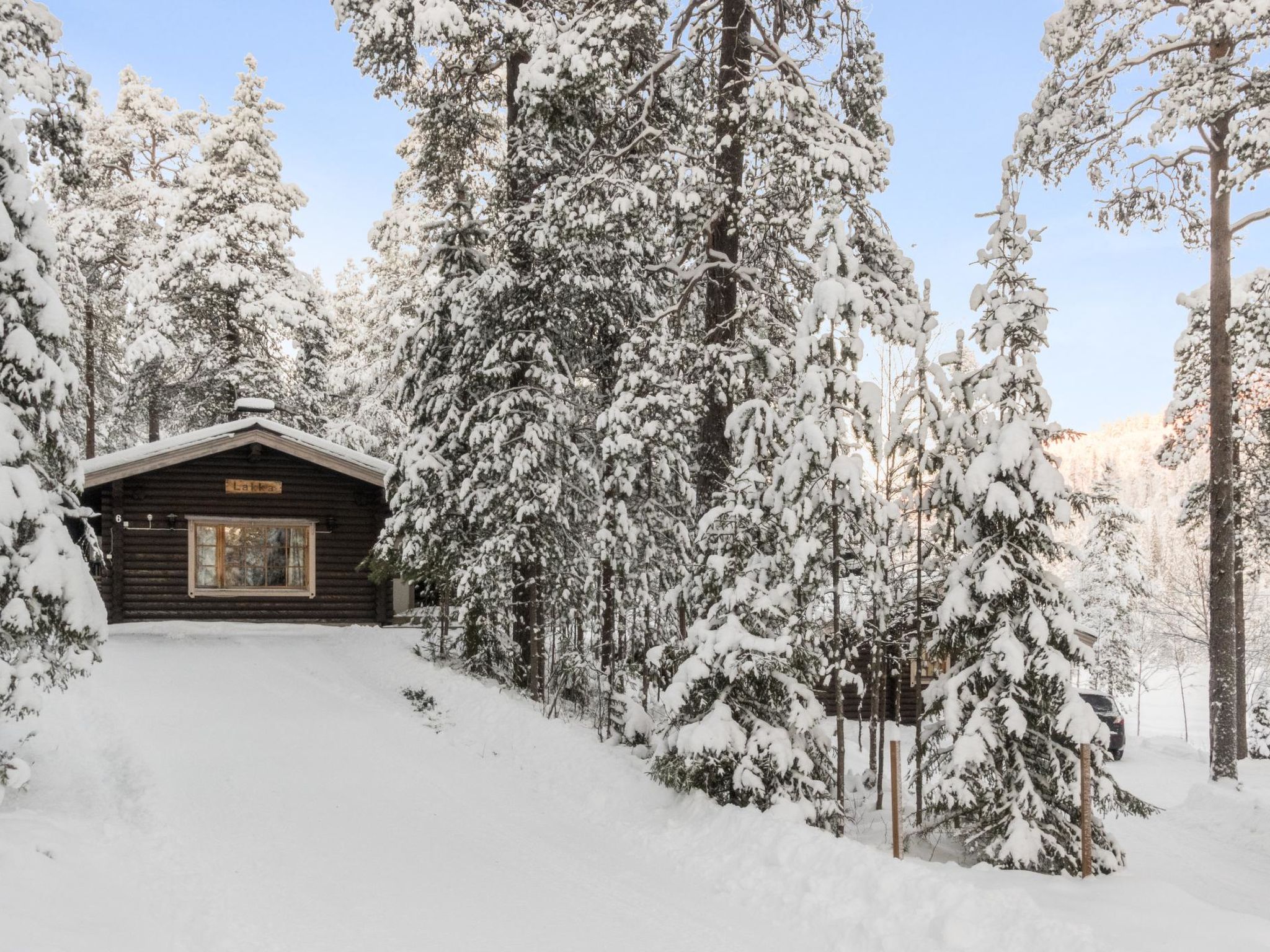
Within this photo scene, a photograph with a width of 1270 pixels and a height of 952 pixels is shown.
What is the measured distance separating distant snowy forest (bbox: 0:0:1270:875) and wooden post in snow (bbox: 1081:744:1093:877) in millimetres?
203

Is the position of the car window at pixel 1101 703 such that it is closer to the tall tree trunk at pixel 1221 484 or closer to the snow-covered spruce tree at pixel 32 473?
the tall tree trunk at pixel 1221 484

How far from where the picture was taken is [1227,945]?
541cm

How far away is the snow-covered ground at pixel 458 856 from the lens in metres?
5.92

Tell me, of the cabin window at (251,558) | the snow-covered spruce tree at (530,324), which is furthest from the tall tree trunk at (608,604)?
the cabin window at (251,558)

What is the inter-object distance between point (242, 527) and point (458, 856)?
14.3 meters

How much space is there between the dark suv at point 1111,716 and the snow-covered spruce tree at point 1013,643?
14209 mm

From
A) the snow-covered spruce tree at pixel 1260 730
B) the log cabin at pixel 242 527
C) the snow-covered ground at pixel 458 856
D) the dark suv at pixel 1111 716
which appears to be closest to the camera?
the snow-covered ground at pixel 458 856

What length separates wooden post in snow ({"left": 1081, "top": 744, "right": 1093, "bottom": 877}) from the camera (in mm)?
7047

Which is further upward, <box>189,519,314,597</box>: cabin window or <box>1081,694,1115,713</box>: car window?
<box>189,519,314,597</box>: cabin window

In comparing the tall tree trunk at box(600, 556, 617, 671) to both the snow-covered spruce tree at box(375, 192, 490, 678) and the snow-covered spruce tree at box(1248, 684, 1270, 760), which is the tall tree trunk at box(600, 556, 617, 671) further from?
the snow-covered spruce tree at box(1248, 684, 1270, 760)

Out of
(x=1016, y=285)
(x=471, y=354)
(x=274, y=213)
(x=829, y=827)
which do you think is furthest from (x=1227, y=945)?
(x=274, y=213)

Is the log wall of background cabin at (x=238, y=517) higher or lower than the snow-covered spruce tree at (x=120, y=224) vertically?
lower

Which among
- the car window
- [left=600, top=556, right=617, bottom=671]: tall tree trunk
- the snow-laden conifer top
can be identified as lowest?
the car window

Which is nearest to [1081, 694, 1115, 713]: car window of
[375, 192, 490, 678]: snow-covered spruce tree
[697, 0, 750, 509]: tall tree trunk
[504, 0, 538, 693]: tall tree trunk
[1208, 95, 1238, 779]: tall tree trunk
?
[1208, 95, 1238, 779]: tall tree trunk
